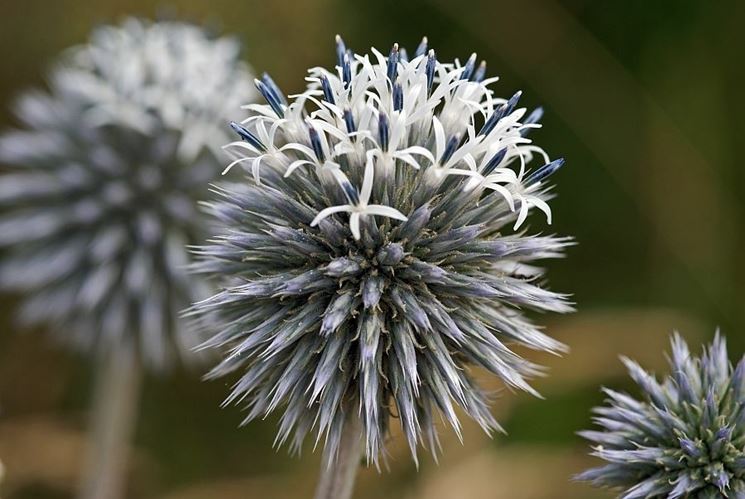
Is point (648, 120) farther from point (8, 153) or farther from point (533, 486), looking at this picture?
point (8, 153)

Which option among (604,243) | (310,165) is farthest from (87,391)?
(310,165)

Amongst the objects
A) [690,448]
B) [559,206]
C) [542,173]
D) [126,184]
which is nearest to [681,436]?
[690,448]

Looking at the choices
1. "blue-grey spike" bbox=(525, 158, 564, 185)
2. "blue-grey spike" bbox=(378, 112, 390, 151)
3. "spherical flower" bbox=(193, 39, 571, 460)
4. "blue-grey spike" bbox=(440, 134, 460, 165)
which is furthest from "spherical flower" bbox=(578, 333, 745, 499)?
"blue-grey spike" bbox=(378, 112, 390, 151)

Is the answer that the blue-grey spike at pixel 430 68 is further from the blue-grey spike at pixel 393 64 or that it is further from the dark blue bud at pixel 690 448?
the dark blue bud at pixel 690 448

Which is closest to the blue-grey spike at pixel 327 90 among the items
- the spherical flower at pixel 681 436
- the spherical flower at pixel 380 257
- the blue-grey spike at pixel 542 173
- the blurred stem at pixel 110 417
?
the spherical flower at pixel 380 257

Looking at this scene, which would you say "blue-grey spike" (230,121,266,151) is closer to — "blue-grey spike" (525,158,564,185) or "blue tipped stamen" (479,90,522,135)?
"blue tipped stamen" (479,90,522,135)

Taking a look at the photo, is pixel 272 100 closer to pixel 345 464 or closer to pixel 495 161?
pixel 495 161
